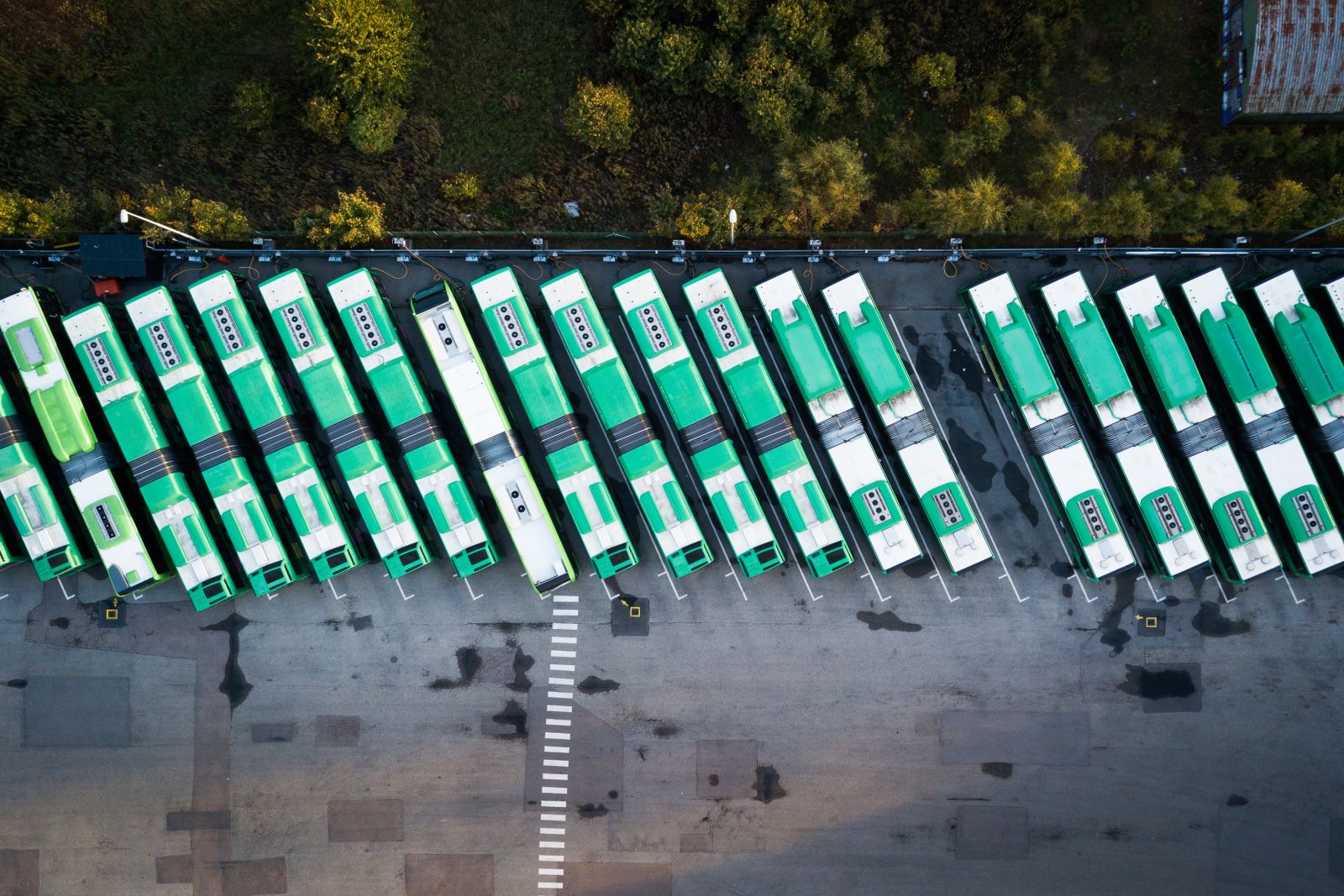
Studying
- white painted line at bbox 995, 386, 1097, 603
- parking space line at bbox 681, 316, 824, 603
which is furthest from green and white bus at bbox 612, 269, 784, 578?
white painted line at bbox 995, 386, 1097, 603

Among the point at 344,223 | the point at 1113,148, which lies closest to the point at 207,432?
the point at 344,223

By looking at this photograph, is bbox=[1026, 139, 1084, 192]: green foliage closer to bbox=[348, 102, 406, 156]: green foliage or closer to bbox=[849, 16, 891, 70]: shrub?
bbox=[849, 16, 891, 70]: shrub

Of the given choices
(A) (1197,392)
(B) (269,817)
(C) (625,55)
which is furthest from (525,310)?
(A) (1197,392)

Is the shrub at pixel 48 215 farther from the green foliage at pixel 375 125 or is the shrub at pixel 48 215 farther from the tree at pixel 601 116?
the tree at pixel 601 116

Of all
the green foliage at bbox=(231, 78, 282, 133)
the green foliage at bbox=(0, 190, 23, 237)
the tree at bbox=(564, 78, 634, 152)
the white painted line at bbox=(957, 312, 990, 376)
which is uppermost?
the green foliage at bbox=(231, 78, 282, 133)

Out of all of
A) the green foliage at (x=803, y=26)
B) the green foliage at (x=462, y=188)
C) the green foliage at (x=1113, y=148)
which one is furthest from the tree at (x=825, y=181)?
the green foliage at (x=462, y=188)

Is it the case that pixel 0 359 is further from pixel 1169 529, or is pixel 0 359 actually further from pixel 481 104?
pixel 1169 529
